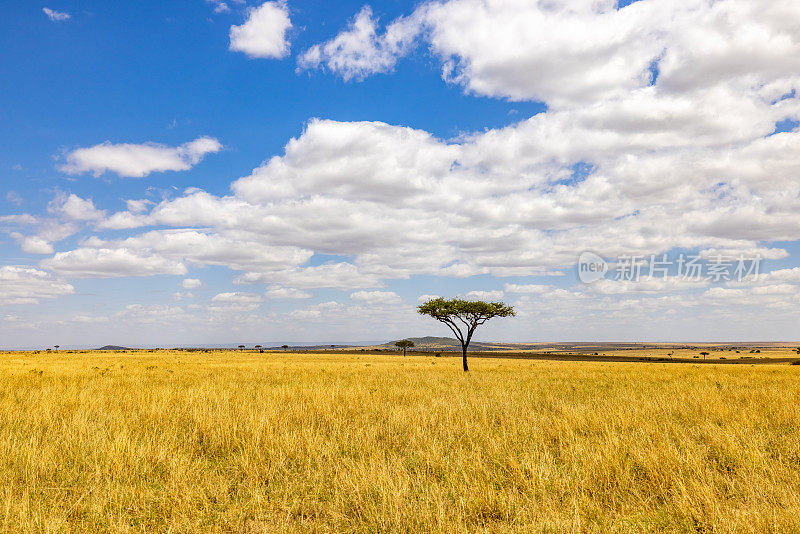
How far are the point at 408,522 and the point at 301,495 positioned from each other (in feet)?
6.24

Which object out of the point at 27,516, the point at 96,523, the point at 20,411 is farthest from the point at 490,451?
the point at 20,411

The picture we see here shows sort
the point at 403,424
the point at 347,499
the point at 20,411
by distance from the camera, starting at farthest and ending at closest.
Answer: the point at 20,411, the point at 403,424, the point at 347,499

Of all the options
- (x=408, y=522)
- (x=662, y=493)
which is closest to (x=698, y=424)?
(x=662, y=493)

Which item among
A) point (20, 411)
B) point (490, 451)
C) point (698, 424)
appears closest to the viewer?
point (490, 451)

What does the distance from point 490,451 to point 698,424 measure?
629 cm

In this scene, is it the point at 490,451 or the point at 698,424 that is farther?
the point at 698,424

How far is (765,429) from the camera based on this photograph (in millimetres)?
10461

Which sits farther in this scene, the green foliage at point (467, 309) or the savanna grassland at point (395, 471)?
the green foliage at point (467, 309)

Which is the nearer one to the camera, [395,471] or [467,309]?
[395,471]

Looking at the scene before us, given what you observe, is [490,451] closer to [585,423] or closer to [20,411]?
[585,423]

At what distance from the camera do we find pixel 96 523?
5410 millimetres

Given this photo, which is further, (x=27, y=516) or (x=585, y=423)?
(x=585, y=423)

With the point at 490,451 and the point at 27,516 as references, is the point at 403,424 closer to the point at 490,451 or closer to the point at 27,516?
the point at 490,451

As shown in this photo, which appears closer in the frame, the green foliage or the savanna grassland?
the savanna grassland
